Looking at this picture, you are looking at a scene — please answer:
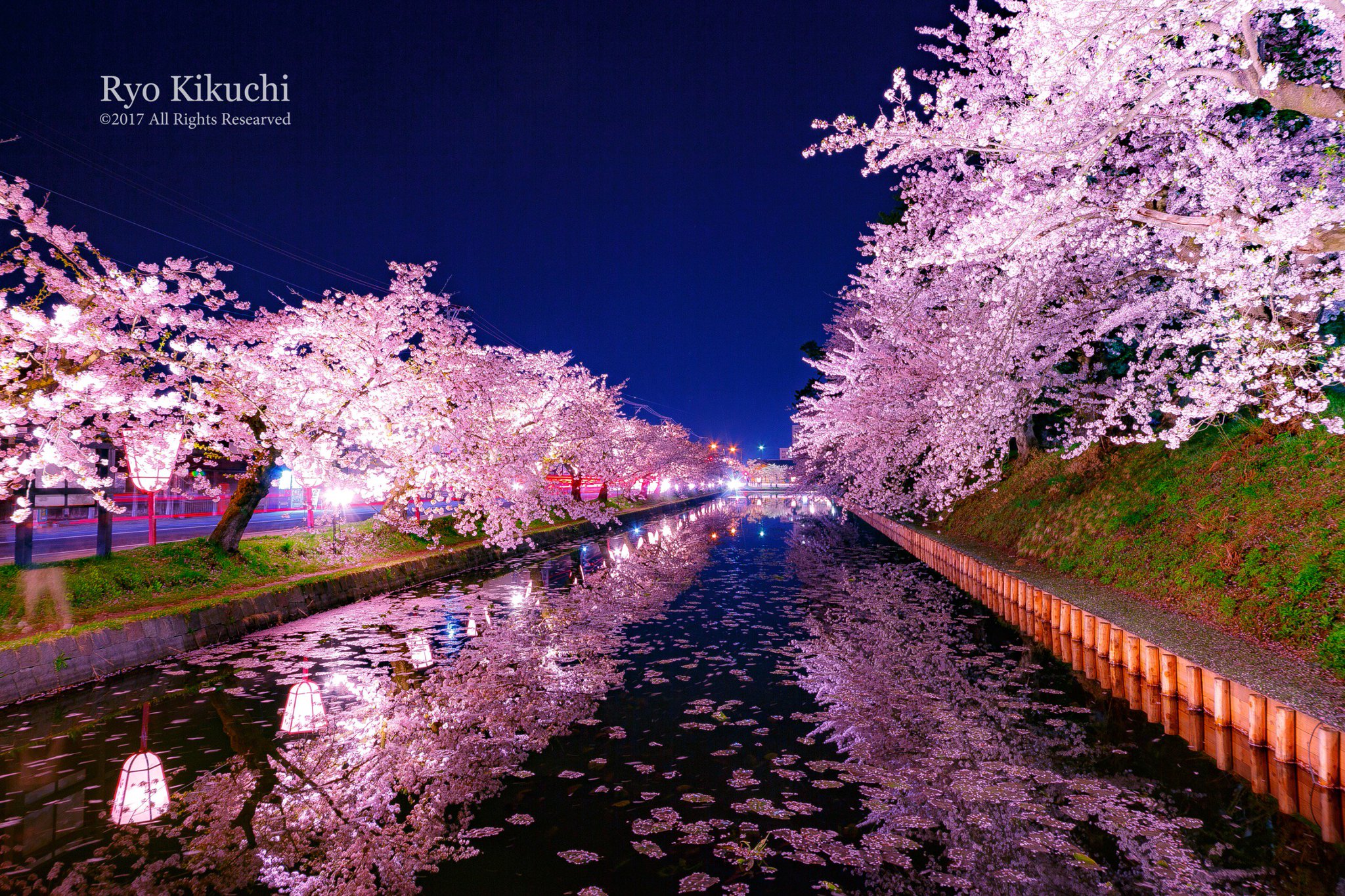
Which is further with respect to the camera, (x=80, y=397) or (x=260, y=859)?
(x=80, y=397)

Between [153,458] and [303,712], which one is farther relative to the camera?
[153,458]

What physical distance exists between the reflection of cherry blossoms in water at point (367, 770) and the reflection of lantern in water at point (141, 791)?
0.67ft

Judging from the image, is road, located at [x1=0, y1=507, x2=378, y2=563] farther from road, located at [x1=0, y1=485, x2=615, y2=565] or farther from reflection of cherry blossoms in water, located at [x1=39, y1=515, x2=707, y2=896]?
reflection of cherry blossoms in water, located at [x1=39, y1=515, x2=707, y2=896]

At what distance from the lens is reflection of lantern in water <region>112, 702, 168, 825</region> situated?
572 cm

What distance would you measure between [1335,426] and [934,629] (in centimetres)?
663

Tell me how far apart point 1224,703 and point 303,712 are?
35.4ft

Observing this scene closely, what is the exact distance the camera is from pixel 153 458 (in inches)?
539

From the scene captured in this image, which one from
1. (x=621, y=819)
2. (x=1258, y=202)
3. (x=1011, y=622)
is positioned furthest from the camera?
(x=1011, y=622)

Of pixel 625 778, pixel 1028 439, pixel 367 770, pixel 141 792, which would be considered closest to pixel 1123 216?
pixel 625 778

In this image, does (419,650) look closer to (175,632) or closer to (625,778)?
(175,632)

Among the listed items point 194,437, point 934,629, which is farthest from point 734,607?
point 194,437

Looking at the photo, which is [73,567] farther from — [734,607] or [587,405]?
[587,405]

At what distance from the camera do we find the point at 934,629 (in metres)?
12.7

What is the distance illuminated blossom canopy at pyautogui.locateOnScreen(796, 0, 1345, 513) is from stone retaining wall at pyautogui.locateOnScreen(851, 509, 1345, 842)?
148 inches
